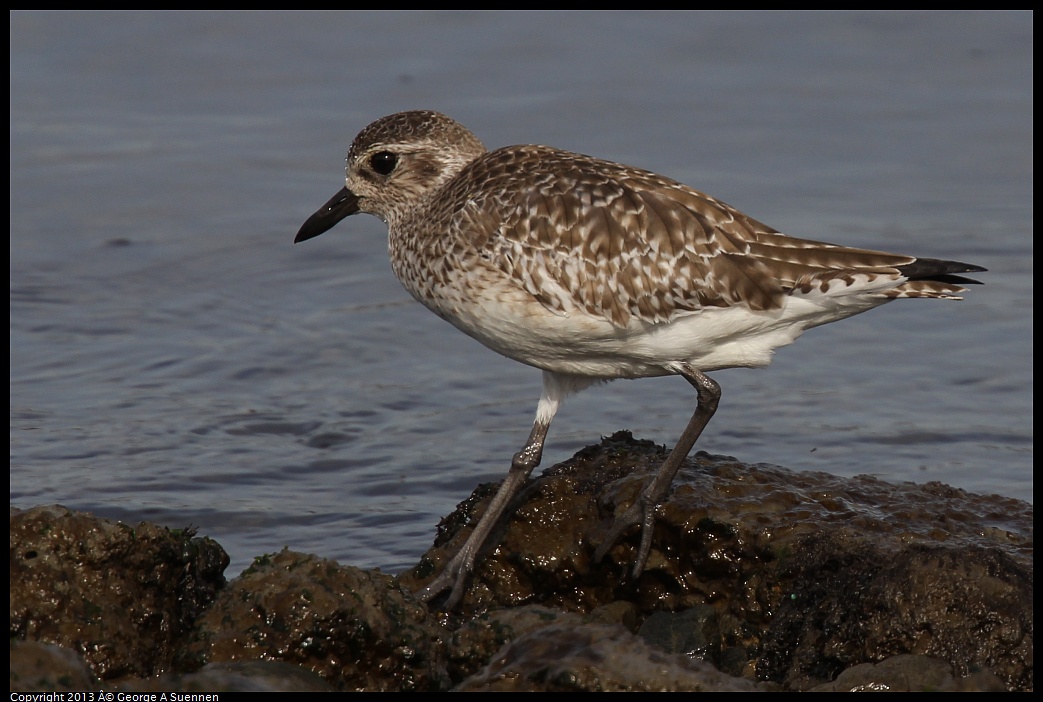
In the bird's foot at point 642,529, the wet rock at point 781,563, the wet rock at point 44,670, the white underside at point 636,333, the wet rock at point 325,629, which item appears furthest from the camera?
the white underside at point 636,333

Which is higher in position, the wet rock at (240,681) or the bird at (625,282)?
the bird at (625,282)

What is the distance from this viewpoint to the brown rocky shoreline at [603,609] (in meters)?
5.21

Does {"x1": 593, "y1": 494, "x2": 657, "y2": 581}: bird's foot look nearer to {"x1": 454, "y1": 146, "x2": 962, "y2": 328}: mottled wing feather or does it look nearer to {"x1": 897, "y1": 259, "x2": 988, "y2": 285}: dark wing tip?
{"x1": 454, "y1": 146, "x2": 962, "y2": 328}: mottled wing feather

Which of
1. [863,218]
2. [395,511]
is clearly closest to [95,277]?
[395,511]

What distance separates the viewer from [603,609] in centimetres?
692

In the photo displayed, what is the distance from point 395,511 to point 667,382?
316cm

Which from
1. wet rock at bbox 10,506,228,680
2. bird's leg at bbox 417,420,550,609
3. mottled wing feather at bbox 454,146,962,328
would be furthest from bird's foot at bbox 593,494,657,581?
wet rock at bbox 10,506,228,680

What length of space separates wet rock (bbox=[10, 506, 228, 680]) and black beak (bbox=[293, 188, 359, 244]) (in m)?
3.04

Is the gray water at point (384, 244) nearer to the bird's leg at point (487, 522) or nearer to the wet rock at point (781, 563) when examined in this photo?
the bird's leg at point (487, 522)

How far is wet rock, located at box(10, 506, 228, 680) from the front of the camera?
18.4ft

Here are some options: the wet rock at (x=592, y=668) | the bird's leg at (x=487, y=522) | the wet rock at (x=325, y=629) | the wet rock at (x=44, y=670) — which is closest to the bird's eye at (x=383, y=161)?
the bird's leg at (x=487, y=522)

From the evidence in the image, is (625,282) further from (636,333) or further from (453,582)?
(453,582)

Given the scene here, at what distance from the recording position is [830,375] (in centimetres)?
1105
